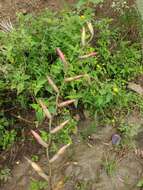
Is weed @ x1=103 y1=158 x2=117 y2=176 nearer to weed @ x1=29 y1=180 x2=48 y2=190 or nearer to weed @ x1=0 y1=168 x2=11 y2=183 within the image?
weed @ x1=29 y1=180 x2=48 y2=190

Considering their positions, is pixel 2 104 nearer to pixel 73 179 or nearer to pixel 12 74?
pixel 12 74

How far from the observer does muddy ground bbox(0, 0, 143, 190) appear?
3118 mm

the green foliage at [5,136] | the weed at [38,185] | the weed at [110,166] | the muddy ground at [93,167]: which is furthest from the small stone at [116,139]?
the green foliage at [5,136]

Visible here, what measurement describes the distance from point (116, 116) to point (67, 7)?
1110 millimetres

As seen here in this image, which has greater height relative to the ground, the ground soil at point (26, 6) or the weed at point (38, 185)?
the ground soil at point (26, 6)

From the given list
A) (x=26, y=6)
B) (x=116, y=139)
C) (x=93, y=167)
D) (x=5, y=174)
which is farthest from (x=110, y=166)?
(x=26, y=6)

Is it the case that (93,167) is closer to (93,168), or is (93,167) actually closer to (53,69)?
(93,168)

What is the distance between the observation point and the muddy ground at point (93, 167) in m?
3.12

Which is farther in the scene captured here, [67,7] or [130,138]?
[67,7]

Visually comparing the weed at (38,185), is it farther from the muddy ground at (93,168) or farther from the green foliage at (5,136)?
the green foliage at (5,136)

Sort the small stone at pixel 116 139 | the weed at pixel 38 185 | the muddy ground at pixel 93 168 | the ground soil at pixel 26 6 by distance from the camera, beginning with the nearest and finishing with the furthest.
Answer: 1. the weed at pixel 38 185
2. the muddy ground at pixel 93 168
3. the small stone at pixel 116 139
4. the ground soil at pixel 26 6

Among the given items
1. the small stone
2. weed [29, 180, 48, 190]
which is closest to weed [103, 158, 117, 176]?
the small stone

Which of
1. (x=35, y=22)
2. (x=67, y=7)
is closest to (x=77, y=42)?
(x=35, y=22)

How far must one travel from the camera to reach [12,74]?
3186 mm
